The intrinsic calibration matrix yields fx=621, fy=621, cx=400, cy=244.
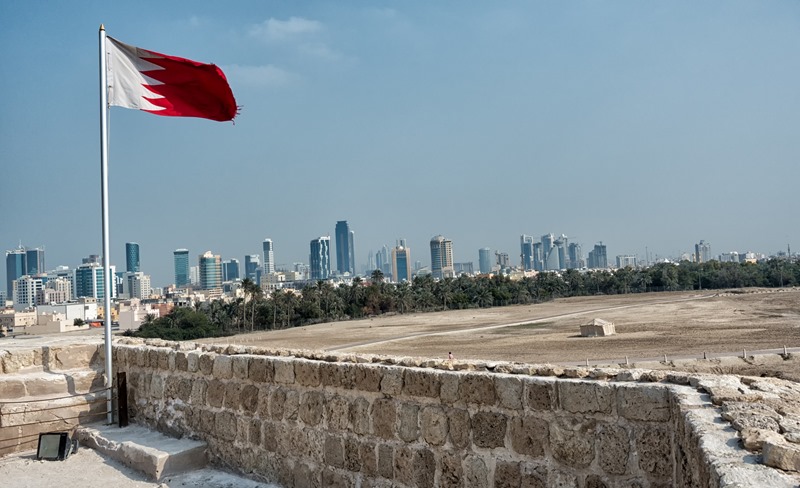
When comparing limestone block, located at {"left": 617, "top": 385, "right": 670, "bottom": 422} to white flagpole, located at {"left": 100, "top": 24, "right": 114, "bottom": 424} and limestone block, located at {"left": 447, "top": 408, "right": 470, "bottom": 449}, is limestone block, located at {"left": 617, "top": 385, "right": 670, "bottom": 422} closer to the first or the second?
limestone block, located at {"left": 447, "top": 408, "right": 470, "bottom": 449}

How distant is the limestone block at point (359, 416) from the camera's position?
12.5 ft

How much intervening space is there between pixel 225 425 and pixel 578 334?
38.1 meters

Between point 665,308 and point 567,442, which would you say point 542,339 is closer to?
point 665,308

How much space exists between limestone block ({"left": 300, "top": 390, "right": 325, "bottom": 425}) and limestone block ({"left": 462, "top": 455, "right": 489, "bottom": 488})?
1.10 m

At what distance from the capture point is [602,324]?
126 ft

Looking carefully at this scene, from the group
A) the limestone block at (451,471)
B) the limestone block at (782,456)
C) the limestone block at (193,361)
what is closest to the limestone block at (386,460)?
the limestone block at (451,471)

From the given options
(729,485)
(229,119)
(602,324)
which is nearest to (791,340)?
(602,324)

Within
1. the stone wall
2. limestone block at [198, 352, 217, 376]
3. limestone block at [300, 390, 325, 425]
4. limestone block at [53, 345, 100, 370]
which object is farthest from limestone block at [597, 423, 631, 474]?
limestone block at [53, 345, 100, 370]

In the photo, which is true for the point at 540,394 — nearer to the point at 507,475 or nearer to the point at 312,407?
the point at 507,475

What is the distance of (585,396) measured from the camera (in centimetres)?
300

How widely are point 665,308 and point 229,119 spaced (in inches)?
2223

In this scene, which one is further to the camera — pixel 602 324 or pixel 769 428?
pixel 602 324

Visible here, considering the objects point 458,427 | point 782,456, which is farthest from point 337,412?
point 782,456

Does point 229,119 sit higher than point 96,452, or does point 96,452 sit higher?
point 229,119
